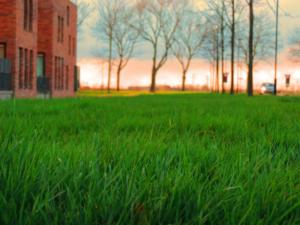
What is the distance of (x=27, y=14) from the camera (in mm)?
34125

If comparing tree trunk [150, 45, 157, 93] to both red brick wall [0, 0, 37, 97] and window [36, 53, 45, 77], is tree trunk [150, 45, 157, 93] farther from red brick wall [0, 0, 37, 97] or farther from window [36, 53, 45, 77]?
red brick wall [0, 0, 37, 97]

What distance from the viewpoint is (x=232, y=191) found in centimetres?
226

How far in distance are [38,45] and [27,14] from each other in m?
7.04

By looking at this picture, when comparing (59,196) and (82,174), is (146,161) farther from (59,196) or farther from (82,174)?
(59,196)

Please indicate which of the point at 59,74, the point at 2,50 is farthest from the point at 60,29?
the point at 2,50

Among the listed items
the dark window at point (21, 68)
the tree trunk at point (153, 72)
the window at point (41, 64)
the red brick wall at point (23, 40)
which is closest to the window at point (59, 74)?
the window at point (41, 64)

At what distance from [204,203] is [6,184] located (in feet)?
2.65

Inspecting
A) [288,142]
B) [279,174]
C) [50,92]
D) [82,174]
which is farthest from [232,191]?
[50,92]

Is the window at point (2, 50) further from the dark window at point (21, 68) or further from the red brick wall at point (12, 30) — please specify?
the dark window at point (21, 68)

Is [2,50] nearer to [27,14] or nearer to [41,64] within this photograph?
[27,14]

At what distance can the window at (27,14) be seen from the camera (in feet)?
111

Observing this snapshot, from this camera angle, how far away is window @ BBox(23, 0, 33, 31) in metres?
33.8

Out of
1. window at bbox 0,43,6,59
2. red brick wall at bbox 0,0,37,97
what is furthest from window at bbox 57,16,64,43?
window at bbox 0,43,6,59

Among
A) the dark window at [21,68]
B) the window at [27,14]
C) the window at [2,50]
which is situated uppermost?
the window at [27,14]
